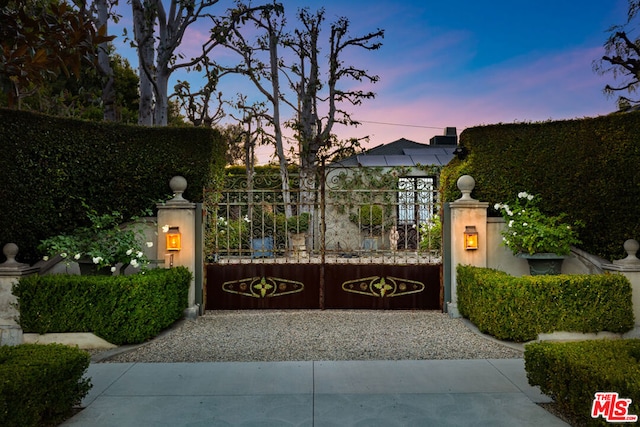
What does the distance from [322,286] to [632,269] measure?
4510mm

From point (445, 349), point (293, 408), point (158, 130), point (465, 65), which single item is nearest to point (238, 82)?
point (465, 65)

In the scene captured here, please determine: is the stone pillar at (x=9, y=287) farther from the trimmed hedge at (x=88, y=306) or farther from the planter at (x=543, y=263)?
the planter at (x=543, y=263)

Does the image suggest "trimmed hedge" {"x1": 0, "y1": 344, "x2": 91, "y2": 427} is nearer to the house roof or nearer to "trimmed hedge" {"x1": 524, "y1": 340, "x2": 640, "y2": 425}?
"trimmed hedge" {"x1": 524, "y1": 340, "x2": 640, "y2": 425}

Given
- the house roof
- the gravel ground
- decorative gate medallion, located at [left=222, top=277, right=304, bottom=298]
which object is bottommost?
the gravel ground

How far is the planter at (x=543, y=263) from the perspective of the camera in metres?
6.57

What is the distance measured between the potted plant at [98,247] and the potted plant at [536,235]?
217 inches

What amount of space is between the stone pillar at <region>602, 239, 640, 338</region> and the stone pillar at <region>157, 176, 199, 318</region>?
619cm

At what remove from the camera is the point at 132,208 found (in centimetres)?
713

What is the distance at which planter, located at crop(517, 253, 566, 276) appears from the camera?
657 centimetres

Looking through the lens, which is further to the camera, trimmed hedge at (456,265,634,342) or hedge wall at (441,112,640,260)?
hedge wall at (441,112,640,260)

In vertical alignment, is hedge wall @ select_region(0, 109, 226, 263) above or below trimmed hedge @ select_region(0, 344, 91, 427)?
above

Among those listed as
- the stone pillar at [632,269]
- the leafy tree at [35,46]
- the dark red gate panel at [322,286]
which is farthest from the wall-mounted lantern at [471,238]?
the leafy tree at [35,46]

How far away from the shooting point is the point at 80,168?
6.79 m

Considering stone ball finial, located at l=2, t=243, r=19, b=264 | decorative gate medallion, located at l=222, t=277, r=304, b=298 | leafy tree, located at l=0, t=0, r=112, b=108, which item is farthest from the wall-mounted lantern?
stone ball finial, located at l=2, t=243, r=19, b=264
